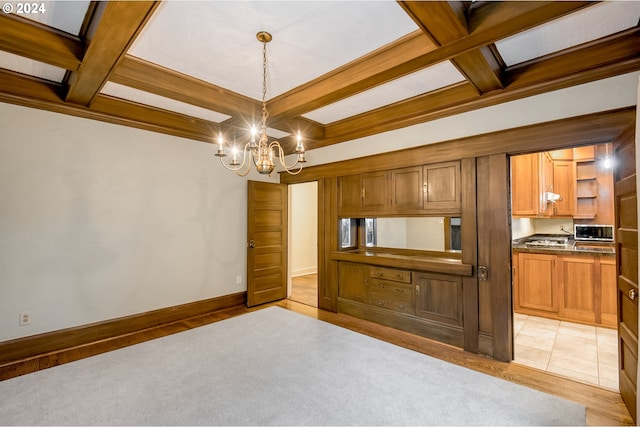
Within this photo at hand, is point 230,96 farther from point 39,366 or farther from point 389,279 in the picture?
point 39,366

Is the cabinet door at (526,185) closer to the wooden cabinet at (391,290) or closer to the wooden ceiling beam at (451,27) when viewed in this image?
the wooden cabinet at (391,290)

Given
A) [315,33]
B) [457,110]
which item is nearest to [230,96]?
[315,33]

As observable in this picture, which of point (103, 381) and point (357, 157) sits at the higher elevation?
point (357, 157)

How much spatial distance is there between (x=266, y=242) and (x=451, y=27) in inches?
162

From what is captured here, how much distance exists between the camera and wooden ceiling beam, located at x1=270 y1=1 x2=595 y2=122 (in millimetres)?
1767

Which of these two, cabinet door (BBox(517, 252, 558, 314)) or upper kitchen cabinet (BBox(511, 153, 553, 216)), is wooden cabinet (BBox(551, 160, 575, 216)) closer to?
upper kitchen cabinet (BBox(511, 153, 553, 216))

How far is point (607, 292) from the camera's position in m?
3.73

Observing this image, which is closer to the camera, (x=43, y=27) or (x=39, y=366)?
(x=43, y=27)

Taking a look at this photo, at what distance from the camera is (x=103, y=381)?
2.52 metres

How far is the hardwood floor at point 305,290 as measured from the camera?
5.25m

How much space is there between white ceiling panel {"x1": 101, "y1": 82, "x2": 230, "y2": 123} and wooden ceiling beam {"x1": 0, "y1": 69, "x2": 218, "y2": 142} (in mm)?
113

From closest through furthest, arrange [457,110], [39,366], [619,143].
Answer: [619,143]
[39,366]
[457,110]

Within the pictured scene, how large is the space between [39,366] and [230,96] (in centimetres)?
337

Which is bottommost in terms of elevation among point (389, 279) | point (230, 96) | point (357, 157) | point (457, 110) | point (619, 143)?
point (389, 279)
